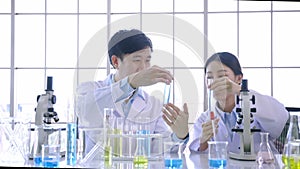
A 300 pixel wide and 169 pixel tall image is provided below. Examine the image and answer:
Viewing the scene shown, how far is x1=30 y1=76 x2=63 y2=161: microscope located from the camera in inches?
57.9

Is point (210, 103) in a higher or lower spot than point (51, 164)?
higher

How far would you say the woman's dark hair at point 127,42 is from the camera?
174 centimetres

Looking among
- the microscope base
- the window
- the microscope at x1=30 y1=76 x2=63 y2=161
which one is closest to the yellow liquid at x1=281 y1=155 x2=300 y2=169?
the microscope base

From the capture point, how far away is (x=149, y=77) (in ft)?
5.15

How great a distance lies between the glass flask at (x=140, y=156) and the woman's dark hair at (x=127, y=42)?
451mm

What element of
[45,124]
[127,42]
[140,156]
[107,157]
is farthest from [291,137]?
[45,124]

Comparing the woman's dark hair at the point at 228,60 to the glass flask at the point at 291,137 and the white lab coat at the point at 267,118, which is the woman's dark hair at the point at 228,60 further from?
the glass flask at the point at 291,137

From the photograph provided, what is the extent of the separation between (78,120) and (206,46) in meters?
0.64

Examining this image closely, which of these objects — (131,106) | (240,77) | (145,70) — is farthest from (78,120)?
(240,77)

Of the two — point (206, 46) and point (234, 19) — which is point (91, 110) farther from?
point (234, 19)

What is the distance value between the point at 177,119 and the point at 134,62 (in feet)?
1.03

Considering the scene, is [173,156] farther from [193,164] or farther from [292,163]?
[292,163]

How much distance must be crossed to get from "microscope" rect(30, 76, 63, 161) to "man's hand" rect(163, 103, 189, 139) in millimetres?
428

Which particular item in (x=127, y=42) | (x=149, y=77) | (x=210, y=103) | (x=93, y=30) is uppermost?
(x=93, y=30)
